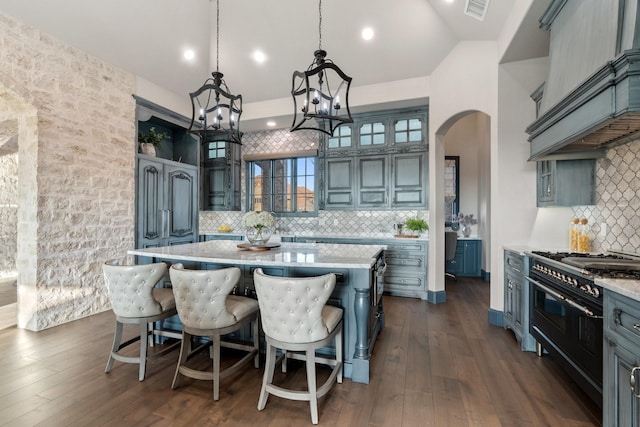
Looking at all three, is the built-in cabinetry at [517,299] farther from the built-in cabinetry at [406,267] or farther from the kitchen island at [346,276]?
the kitchen island at [346,276]

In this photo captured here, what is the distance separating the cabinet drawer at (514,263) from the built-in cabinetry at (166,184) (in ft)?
16.7

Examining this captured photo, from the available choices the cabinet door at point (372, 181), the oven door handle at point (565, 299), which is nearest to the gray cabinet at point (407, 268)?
the cabinet door at point (372, 181)

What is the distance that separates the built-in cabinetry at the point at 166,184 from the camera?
15.5 ft

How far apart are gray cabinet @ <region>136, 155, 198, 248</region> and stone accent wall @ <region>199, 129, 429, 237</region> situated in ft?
3.12

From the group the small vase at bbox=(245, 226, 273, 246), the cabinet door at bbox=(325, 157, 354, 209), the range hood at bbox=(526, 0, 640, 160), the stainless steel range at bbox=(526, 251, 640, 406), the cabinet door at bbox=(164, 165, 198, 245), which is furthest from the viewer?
the cabinet door at bbox=(325, 157, 354, 209)

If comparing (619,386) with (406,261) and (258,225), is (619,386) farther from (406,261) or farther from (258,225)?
(406,261)

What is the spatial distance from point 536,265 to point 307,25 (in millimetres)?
4103

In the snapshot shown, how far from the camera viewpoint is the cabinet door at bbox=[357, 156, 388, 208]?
16.7 ft

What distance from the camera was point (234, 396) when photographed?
212 cm

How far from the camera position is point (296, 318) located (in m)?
1.86

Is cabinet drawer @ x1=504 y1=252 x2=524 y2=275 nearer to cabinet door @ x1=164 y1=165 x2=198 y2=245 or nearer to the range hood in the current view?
the range hood

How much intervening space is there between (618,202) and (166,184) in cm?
588

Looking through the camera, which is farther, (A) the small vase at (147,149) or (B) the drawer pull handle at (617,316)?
(A) the small vase at (147,149)

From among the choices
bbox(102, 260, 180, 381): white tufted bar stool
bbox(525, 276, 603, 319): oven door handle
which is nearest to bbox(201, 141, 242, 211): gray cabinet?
bbox(102, 260, 180, 381): white tufted bar stool
